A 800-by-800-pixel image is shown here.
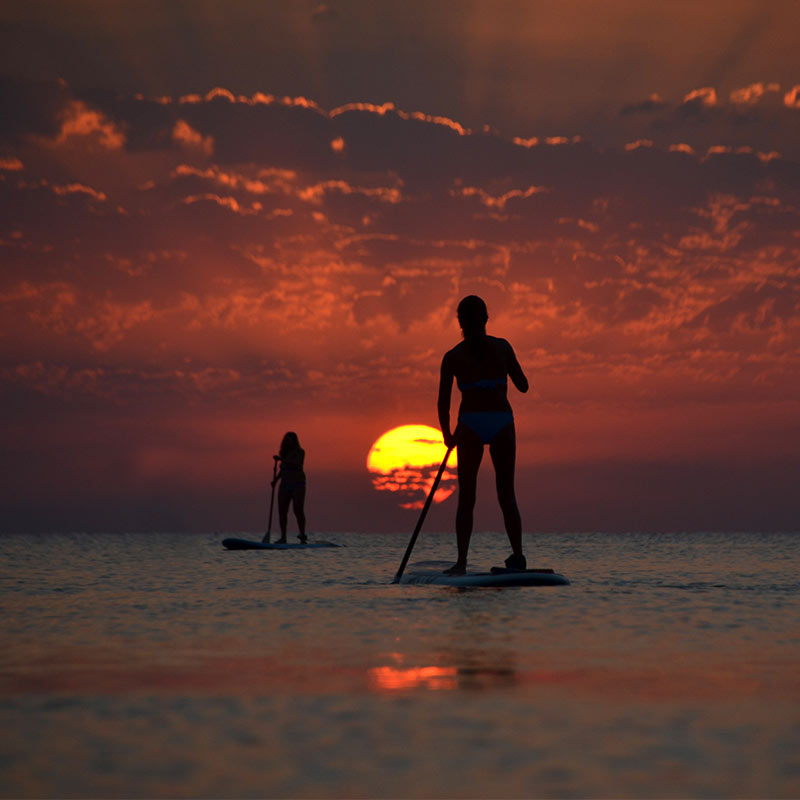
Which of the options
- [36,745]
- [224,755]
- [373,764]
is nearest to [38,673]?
[36,745]

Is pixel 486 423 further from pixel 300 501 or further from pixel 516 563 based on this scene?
pixel 300 501

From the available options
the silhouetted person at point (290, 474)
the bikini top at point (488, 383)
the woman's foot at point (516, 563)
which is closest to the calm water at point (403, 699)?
the woman's foot at point (516, 563)

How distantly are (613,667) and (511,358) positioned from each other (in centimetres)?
666

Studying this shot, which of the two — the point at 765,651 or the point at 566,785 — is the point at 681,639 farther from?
the point at 566,785

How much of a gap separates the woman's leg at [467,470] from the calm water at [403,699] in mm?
2313

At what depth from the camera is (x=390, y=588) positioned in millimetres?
11484

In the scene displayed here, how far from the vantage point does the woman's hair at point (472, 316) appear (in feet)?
39.8

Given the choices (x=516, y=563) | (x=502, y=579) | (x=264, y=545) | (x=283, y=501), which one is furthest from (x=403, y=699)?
(x=283, y=501)

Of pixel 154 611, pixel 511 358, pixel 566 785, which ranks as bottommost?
pixel 566 785

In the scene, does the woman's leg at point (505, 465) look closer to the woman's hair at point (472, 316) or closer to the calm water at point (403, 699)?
the woman's hair at point (472, 316)

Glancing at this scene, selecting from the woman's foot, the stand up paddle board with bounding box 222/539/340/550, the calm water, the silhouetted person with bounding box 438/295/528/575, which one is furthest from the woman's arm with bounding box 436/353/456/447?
the stand up paddle board with bounding box 222/539/340/550

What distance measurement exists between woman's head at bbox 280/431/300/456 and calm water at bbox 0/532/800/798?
54.5 feet

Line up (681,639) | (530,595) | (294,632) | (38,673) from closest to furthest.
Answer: (38,673) → (681,639) → (294,632) → (530,595)

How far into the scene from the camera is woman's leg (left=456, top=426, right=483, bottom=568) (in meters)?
12.0
